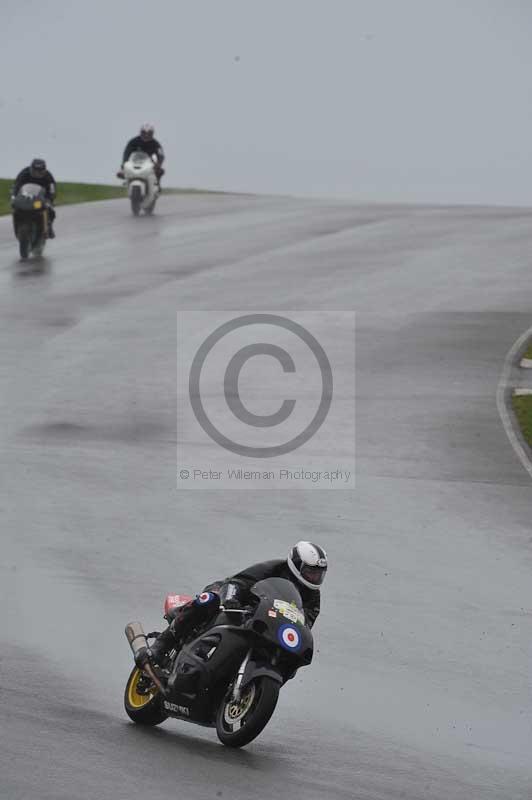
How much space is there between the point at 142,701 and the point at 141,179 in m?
26.8

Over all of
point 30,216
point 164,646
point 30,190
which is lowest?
point 164,646

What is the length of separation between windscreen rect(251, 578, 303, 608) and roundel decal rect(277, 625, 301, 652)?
308mm

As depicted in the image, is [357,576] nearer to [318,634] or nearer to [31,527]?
[318,634]

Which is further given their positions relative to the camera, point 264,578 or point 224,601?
point 264,578

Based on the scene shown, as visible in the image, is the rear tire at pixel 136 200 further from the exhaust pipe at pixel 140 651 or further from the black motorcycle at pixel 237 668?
the black motorcycle at pixel 237 668

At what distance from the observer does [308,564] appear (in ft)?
32.2

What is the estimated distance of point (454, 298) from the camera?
2712 cm

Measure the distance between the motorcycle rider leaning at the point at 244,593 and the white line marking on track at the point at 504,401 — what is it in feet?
26.9

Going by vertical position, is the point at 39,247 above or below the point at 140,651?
above

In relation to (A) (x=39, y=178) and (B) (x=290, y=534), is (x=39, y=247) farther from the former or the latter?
(B) (x=290, y=534)

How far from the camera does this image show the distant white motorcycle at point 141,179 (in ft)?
115

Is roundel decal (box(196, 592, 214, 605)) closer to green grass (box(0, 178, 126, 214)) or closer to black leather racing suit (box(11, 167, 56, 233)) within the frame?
black leather racing suit (box(11, 167, 56, 233))

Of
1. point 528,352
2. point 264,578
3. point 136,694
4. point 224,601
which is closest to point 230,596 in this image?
point 224,601

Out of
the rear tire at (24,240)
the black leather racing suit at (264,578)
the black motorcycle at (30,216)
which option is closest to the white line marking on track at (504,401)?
the black leather racing suit at (264,578)
